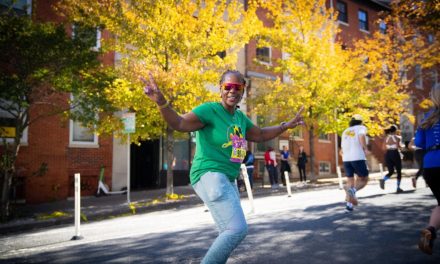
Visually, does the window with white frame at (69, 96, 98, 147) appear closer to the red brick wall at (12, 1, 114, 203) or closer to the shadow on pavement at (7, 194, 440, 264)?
the red brick wall at (12, 1, 114, 203)

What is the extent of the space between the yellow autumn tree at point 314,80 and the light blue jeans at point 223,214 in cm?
1332

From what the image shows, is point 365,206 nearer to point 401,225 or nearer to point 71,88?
point 401,225

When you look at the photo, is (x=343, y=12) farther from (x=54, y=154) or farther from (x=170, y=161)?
(x=54, y=154)

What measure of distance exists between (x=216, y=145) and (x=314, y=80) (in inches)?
548

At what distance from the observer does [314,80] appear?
52.5 ft

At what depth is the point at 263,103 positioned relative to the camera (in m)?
17.1

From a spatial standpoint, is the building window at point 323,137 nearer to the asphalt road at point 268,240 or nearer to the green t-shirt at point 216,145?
the asphalt road at point 268,240

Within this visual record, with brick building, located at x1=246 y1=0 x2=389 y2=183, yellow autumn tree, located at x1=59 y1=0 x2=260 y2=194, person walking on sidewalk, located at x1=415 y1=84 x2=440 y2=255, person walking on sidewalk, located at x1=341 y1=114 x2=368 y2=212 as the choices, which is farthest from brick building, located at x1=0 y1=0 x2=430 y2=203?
person walking on sidewalk, located at x1=415 y1=84 x2=440 y2=255

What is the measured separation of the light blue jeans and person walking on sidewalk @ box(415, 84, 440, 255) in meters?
2.18

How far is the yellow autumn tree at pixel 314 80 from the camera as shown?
1603cm

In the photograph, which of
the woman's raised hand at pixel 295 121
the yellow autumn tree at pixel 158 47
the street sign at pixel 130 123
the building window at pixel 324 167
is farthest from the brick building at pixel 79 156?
the woman's raised hand at pixel 295 121

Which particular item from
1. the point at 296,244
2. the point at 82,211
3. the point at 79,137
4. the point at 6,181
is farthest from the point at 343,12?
the point at 296,244

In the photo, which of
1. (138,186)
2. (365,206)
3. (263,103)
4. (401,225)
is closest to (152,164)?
(138,186)

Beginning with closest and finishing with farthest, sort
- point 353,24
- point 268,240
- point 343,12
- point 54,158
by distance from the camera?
1. point 268,240
2. point 54,158
3. point 343,12
4. point 353,24
